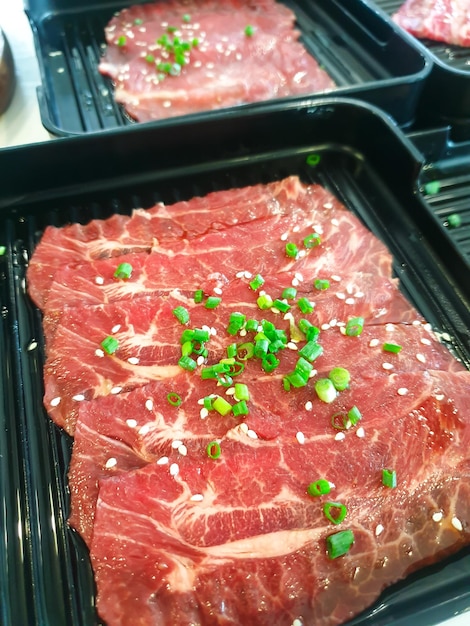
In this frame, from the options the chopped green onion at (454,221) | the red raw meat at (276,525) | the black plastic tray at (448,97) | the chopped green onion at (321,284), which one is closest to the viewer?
the red raw meat at (276,525)

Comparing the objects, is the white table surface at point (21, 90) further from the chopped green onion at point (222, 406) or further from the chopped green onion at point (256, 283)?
the chopped green onion at point (222, 406)

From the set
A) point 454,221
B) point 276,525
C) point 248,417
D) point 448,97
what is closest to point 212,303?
point 248,417

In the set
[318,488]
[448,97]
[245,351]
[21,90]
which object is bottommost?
[318,488]

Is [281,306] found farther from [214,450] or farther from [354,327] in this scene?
[214,450]

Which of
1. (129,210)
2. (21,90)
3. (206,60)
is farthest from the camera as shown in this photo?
(21,90)

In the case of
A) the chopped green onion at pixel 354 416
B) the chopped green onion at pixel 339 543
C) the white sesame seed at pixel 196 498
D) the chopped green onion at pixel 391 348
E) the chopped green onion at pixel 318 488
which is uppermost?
the chopped green onion at pixel 391 348

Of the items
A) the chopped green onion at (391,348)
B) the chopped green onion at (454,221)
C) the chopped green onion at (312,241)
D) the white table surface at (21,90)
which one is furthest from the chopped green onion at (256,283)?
the white table surface at (21,90)

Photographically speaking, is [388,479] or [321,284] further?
[321,284]
